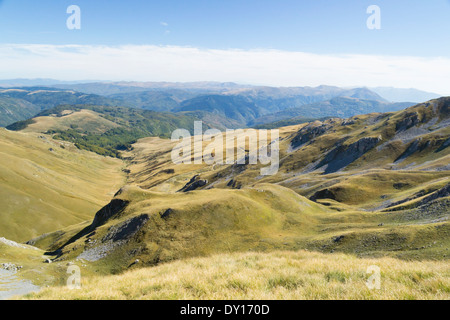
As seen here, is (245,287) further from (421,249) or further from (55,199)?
(55,199)

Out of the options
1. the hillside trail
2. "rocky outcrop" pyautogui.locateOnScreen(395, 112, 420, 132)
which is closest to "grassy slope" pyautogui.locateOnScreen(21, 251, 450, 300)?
the hillside trail

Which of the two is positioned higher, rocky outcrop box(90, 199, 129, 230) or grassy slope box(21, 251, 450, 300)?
grassy slope box(21, 251, 450, 300)

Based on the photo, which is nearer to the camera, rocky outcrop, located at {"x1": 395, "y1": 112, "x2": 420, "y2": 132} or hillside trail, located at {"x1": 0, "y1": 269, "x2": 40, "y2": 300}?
hillside trail, located at {"x1": 0, "y1": 269, "x2": 40, "y2": 300}

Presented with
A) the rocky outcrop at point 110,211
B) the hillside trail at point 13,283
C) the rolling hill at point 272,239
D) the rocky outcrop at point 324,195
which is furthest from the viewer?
the rocky outcrop at point 324,195

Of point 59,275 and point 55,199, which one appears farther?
point 55,199

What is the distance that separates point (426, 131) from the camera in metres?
134

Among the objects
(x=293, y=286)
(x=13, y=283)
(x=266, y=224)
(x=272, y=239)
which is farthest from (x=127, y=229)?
(x=293, y=286)

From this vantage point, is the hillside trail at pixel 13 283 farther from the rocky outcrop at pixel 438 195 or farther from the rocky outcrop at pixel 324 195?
the rocky outcrop at pixel 324 195

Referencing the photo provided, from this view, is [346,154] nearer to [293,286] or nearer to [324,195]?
[324,195]

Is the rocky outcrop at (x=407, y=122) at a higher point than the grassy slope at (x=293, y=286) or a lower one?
higher

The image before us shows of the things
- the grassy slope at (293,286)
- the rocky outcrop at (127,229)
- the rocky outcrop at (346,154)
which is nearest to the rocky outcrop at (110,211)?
the rocky outcrop at (127,229)

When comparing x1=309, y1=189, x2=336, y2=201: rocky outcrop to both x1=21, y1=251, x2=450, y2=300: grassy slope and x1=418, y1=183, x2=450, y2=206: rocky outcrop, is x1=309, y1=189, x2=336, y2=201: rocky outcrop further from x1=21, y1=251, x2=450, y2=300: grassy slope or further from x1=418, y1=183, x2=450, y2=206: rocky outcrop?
x1=21, y1=251, x2=450, y2=300: grassy slope
